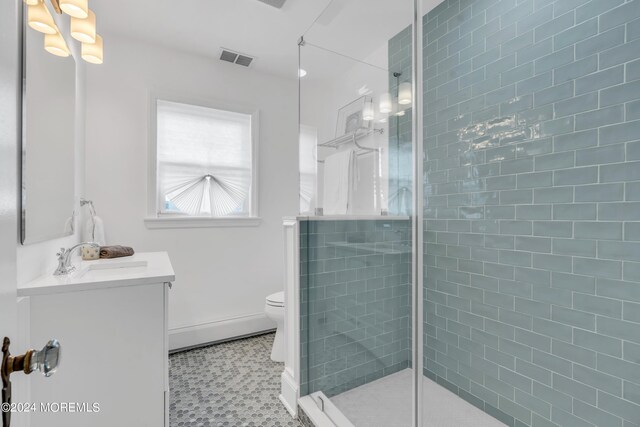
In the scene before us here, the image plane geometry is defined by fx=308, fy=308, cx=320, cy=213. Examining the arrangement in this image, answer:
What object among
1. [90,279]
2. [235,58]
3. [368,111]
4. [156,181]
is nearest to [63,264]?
[90,279]

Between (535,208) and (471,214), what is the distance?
0.35m

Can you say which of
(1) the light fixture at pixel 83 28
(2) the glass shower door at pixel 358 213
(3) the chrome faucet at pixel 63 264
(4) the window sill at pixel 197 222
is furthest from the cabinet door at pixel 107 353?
(1) the light fixture at pixel 83 28

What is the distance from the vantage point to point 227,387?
1.98m

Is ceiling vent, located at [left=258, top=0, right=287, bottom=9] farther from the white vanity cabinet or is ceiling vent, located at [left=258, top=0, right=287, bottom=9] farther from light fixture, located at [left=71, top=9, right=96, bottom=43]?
the white vanity cabinet

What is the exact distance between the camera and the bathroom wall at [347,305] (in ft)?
5.65

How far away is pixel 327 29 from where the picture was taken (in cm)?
206

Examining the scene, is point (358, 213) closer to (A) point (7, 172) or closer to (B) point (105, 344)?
(B) point (105, 344)

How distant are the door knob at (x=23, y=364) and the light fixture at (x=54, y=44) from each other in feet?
4.90

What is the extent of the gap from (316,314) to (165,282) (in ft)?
2.73

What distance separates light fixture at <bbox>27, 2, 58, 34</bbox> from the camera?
48.1 inches

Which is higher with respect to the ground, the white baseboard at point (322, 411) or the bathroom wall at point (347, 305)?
the bathroom wall at point (347, 305)

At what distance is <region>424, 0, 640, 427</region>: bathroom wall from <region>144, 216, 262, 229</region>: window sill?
5.30ft

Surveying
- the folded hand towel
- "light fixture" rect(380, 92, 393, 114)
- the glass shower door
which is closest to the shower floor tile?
the glass shower door

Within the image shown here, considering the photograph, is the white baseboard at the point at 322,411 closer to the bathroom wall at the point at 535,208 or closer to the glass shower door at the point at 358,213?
the glass shower door at the point at 358,213
